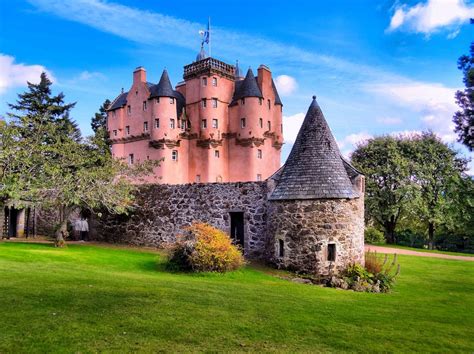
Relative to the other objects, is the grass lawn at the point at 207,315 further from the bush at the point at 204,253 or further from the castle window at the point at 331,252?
the castle window at the point at 331,252

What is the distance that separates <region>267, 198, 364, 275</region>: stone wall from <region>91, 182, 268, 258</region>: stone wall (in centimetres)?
273

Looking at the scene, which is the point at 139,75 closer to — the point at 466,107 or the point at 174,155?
the point at 174,155

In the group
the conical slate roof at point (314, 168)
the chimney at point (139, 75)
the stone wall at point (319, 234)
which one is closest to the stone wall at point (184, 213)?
the conical slate roof at point (314, 168)

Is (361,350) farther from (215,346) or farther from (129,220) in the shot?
(129,220)

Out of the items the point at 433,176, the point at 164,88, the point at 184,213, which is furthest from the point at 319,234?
the point at 433,176

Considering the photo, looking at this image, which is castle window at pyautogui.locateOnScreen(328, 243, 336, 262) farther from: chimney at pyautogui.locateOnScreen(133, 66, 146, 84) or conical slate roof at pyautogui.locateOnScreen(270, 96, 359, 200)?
chimney at pyautogui.locateOnScreen(133, 66, 146, 84)

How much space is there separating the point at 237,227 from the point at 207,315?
11.1 meters

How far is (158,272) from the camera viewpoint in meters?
14.2

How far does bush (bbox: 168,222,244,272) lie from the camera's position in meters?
14.0

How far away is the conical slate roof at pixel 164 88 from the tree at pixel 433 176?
77.5ft

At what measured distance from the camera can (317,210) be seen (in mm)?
15180

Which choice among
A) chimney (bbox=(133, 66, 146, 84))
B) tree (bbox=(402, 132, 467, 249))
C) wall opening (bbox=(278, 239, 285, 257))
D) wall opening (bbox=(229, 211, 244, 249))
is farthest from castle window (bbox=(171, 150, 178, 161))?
wall opening (bbox=(278, 239, 285, 257))

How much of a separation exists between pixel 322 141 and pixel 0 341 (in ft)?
43.4

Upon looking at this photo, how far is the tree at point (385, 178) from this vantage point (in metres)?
36.3
